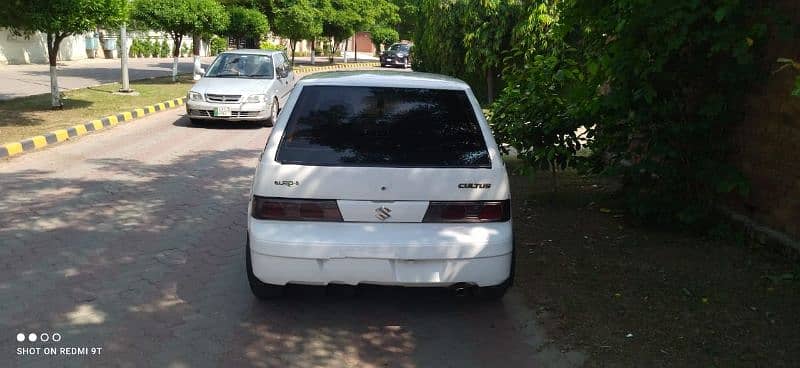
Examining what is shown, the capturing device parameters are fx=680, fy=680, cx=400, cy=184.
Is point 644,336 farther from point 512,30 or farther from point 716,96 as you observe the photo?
point 512,30

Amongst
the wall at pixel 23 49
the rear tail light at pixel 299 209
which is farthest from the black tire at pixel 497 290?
Result: the wall at pixel 23 49

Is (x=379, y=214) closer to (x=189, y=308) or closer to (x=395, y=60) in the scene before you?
(x=189, y=308)

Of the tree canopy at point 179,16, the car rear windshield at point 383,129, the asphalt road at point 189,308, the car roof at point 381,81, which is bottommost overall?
the asphalt road at point 189,308

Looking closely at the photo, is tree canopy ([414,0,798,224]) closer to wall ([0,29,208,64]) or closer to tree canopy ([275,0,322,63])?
tree canopy ([275,0,322,63])

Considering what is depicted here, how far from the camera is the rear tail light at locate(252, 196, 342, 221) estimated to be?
399 cm

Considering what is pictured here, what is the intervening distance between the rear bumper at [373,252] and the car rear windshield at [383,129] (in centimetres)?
40

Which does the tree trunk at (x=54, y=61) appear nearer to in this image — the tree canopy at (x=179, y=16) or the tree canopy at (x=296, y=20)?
the tree canopy at (x=179, y=16)

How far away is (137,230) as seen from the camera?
20.1 ft

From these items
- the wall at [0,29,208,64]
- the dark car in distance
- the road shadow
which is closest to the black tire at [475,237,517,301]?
the road shadow

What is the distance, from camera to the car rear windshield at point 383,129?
13.5 feet

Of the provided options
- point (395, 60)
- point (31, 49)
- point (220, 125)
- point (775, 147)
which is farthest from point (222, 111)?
point (395, 60)

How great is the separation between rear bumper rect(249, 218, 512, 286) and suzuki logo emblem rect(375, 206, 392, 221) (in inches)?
1.8

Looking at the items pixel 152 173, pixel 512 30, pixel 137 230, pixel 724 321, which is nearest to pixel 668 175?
pixel 724 321

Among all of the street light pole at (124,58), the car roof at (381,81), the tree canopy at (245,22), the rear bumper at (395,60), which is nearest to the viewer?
the car roof at (381,81)
